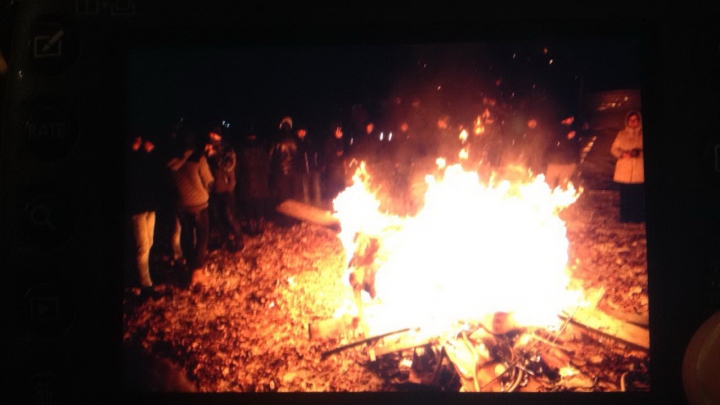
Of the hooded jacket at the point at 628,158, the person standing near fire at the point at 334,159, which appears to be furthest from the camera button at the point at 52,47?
the hooded jacket at the point at 628,158

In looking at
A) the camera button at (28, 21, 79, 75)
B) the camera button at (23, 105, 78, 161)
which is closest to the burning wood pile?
the camera button at (23, 105, 78, 161)

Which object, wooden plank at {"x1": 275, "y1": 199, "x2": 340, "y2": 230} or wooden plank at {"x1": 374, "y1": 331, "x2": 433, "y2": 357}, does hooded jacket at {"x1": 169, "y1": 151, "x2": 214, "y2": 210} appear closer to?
wooden plank at {"x1": 275, "y1": 199, "x2": 340, "y2": 230}

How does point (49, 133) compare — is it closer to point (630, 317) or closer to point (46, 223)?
point (46, 223)


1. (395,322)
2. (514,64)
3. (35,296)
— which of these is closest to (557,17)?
(514,64)

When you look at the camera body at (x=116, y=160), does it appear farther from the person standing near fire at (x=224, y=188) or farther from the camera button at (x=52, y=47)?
the person standing near fire at (x=224, y=188)

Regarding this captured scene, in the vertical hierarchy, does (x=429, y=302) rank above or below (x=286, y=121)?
below

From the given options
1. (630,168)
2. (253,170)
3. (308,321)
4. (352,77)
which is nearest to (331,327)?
(308,321)

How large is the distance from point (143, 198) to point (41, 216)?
14cm

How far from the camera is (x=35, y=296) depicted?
94cm

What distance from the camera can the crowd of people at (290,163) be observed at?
0.94m

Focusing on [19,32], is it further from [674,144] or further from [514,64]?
[674,144]

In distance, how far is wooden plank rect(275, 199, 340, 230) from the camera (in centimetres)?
95

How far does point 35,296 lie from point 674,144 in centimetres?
94

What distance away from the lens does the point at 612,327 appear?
93cm
